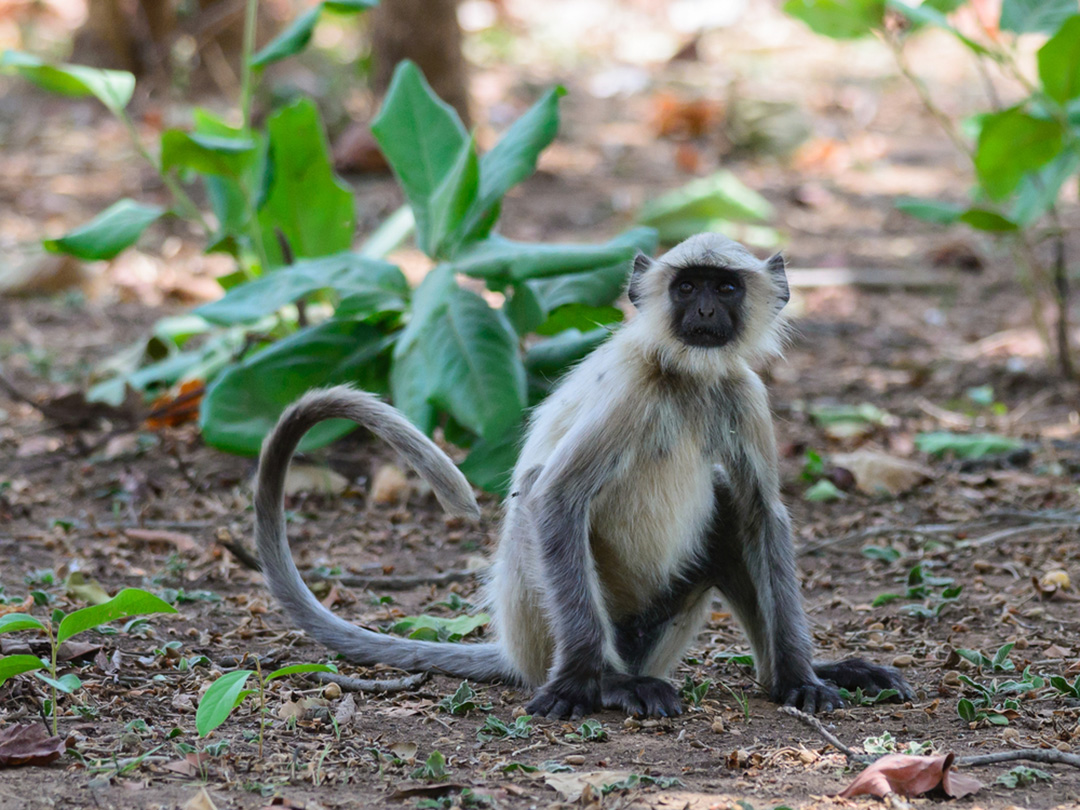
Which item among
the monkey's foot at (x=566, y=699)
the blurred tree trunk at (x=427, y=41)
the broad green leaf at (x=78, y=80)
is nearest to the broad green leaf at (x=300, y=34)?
the broad green leaf at (x=78, y=80)

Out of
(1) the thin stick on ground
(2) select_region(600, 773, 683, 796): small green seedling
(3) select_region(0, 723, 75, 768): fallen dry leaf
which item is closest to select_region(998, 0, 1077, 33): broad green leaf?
(1) the thin stick on ground

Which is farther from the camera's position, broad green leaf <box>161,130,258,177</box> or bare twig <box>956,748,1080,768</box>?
broad green leaf <box>161,130,258,177</box>

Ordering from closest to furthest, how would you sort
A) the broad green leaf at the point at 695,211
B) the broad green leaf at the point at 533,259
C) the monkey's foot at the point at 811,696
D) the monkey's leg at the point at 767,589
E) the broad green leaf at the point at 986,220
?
the monkey's foot at the point at 811,696
the monkey's leg at the point at 767,589
the broad green leaf at the point at 533,259
the broad green leaf at the point at 986,220
the broad green leaf at the point at 695,211

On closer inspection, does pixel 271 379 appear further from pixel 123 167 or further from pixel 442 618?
pixel 123 167

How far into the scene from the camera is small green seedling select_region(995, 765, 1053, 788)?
265 cm

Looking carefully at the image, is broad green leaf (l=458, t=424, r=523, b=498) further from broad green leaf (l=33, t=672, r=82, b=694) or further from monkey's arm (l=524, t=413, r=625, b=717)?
broad green leaf (l=33, t=672, r=82, b=694)

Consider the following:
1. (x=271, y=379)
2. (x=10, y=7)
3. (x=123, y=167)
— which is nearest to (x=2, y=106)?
(x=123, y=167)

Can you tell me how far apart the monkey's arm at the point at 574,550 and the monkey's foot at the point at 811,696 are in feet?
1.66

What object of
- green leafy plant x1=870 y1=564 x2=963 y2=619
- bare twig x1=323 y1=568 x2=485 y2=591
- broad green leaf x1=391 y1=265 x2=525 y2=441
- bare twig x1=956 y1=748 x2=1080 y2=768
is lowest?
bare twig x1=323 y1=568 x2=485 y2=591

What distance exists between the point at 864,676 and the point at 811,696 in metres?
0.20

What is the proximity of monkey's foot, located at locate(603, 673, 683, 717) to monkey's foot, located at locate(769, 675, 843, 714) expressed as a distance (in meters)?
0.32

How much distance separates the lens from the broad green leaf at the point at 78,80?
16.5 ft

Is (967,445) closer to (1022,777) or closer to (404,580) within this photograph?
(404,580)

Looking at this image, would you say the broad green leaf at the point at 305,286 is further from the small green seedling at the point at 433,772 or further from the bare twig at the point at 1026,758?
the bare twig at the point at 1026,758
